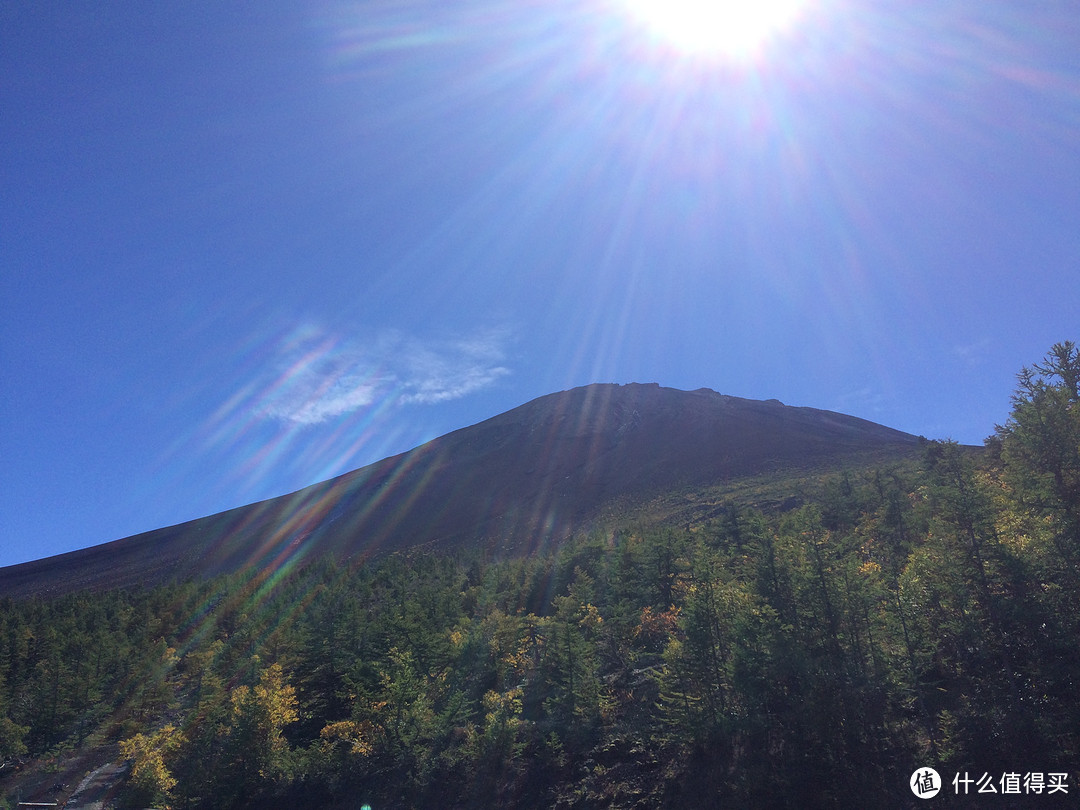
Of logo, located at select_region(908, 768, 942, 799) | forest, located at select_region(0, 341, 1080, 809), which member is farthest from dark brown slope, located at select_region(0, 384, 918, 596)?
logo, located at select_region(908, 768, 942, 799)

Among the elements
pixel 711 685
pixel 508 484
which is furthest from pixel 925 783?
pixel 508 484

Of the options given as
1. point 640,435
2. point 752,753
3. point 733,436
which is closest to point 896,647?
point 752,753

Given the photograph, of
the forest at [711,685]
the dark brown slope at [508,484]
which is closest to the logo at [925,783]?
the forest at [711,685]

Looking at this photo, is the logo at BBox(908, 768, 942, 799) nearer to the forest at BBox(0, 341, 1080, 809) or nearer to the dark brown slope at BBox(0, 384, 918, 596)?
the forest at BBox(0, 341, 1080, 809)

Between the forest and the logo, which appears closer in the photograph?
the logo

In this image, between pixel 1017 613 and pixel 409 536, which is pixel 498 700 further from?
pixel 409 536

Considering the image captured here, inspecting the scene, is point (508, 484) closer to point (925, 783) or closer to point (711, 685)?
point (711, 685)
